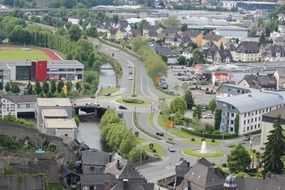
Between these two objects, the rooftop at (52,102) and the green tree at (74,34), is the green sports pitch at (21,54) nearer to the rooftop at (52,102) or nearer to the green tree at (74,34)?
the green tree at (74,34)

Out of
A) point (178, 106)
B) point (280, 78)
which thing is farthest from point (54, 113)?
point (280, 78)

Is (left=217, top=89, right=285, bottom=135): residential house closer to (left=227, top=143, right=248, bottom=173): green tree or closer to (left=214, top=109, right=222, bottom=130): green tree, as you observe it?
(left=214, top=109, right=222, bottom=130): green tree

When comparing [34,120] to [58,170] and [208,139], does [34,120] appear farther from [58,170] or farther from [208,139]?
[58,170]

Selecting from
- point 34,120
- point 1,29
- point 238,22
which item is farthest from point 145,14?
point 34,120

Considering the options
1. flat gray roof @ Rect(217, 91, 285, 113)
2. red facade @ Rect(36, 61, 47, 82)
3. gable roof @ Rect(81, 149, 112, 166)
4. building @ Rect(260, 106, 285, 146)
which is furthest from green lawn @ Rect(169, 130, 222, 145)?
red facade @ Rect(36, 61, 47, 82)

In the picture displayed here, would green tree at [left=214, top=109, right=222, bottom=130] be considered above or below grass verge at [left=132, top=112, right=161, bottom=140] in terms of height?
above

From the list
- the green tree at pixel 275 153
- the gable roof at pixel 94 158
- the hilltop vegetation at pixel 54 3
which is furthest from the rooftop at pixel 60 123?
the hilltop vegetation at pixel 54 3

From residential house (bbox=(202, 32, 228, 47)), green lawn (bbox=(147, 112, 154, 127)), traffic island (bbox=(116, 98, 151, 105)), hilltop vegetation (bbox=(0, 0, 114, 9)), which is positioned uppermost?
hilltop vegetation (bbox=(0, 0, 114, 9))
